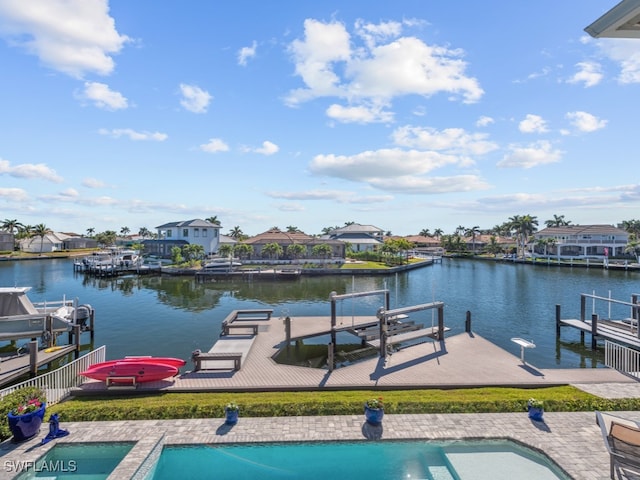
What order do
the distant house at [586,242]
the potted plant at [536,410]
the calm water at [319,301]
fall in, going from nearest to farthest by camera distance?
the potted plant at [536,410] → the calm water at [319,301] → the distant house at [586,242]

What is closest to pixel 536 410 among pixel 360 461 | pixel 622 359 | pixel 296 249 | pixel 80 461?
pixel 360 461

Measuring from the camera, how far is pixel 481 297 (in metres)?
33.4

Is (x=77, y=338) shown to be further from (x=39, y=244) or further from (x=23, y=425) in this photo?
(x=39, y=244)

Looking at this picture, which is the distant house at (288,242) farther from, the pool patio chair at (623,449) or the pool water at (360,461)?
the pool patio chair at (623,449)

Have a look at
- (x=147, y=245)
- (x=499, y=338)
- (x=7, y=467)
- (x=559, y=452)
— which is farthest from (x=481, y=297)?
(x=147, y=245)

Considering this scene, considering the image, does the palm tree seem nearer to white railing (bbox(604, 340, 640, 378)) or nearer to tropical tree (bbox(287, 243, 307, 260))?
tropical tree (bbox(287, 243, 307, 260))

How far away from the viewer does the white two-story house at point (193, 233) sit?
63.0 meters

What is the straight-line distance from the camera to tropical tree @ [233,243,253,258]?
6191 centimetres

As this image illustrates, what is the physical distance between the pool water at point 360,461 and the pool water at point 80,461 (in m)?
0.99

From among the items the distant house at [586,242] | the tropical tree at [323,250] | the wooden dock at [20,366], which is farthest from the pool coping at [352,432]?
the distant house at [586,242]

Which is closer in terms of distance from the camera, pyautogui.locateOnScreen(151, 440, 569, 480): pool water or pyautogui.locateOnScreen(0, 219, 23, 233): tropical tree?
pyautogui.locateOnScreen(151, 440, 569, 480): pool water

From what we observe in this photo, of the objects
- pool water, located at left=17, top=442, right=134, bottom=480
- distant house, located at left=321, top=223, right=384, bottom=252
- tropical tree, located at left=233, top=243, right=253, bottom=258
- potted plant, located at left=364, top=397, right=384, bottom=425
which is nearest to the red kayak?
pool water, located at left=17, top=442, right=134, bottom=480

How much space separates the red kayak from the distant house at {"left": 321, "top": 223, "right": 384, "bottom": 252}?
207 ft

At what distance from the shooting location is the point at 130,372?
1099 centimetres
